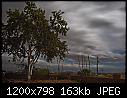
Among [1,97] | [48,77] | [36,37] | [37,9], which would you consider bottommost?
[48,77]

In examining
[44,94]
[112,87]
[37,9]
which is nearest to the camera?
[44,94]

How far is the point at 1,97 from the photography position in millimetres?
10508

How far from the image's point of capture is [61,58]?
37.0m

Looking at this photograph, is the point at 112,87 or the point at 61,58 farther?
the point at 61,58

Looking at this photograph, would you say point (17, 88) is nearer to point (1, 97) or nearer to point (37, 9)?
point (1, 97)

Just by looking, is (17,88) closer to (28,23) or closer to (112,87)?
(112,87)

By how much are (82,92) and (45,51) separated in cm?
2676

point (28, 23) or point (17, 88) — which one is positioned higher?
point (28, 23)

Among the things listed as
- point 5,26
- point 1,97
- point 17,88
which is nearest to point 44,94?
point 17,88

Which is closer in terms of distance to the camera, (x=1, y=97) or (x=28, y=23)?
(x=1, y=97)

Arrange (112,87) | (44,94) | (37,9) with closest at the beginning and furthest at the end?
(44,94) → (112,87) → (37,9)

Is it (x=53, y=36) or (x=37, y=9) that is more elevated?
(x=37, y=9)

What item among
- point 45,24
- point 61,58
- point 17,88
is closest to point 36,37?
point 45,24

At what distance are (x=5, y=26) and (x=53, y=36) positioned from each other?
7.97 meters
